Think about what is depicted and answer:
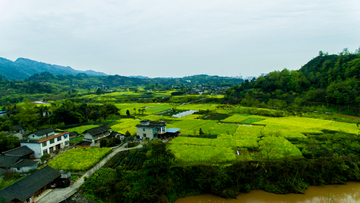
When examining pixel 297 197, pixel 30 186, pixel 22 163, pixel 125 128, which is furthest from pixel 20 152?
pixel 297 197

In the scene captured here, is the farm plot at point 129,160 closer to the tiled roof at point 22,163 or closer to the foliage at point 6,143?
the tiled roof at point 22,163

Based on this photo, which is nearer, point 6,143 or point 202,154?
point 202,154

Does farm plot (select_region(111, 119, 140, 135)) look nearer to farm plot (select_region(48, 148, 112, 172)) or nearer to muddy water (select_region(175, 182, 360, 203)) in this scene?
farm plot (select_region(48, 148, 112, 172))

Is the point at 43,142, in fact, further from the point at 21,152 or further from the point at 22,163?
the point at 22,163

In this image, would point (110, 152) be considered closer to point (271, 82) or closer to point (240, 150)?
point (240, 150)

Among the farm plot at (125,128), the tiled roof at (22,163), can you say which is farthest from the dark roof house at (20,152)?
the farm plot at (125,128)

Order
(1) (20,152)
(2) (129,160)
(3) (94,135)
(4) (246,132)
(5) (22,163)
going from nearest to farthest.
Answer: (5) (22,163), (2) (129,160), (1) (20,152), (3) (94,135), (4) (246,132)

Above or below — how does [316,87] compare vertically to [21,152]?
above
